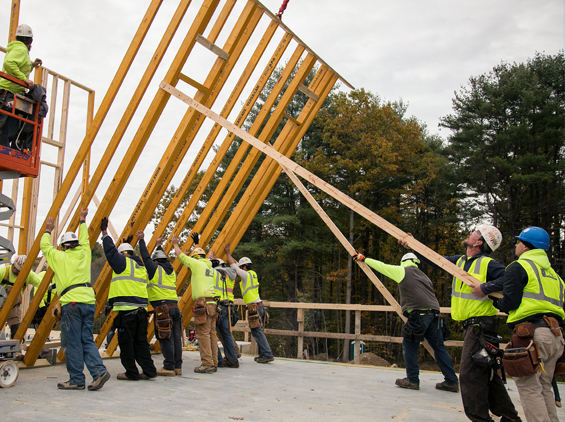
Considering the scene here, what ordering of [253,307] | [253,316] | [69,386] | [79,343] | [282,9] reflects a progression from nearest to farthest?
[69,386] → [79,343] → [282,9] → [253,316] → [253,307]

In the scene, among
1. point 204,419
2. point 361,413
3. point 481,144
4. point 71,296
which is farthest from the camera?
point 481,144

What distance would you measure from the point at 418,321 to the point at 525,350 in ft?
7.52

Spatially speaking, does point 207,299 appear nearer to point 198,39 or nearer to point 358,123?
point 198,39

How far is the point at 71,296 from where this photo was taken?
503 centimetres

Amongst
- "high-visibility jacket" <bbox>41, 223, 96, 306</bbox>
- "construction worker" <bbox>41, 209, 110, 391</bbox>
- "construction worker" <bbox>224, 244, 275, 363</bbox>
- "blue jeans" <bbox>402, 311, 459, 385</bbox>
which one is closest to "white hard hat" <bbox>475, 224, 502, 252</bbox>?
"blue jeans" <bbox>402, 311, 459, 385</bbox>

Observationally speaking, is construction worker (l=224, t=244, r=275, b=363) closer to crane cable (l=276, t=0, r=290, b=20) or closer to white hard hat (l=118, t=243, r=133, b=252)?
white hard hat (l=118, t=243, r=133, b=252)

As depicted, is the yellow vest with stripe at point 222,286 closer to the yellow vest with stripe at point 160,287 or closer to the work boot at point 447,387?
the yellow vest with stripe at point 160,287

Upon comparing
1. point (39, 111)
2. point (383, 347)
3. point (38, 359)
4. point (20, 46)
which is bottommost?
point (383, 347)

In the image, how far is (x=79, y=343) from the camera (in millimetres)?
4965

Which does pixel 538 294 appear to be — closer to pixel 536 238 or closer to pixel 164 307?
pixel 536 238

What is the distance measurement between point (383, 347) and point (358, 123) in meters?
10.5

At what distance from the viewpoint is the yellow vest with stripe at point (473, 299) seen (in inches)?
156

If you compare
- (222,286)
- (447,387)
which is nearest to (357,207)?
(447,387)

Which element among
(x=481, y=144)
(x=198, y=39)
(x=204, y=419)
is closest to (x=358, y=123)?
(x=481, y=144)
